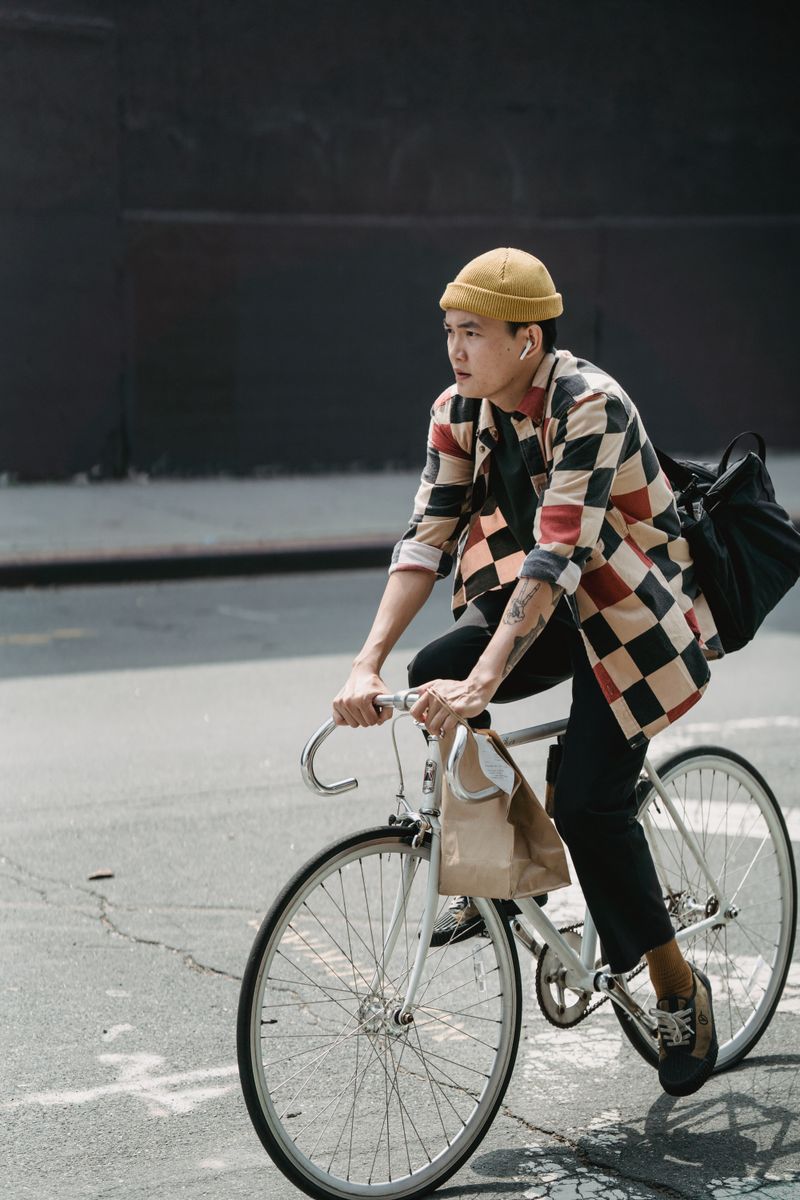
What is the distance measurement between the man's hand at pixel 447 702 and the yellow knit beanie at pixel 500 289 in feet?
2.50

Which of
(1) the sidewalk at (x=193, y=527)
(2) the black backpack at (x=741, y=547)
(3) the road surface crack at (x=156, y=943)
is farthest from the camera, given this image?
(1) the sidewalk at (x=193, y=527)

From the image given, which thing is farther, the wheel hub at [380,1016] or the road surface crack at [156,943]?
the road surface crack at [156,943]

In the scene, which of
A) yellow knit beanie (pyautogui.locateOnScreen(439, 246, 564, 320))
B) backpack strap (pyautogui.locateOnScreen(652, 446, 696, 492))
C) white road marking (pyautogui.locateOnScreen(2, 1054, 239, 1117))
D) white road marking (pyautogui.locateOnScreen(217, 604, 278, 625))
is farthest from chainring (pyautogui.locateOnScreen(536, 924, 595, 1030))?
white road marking (pyautogui.locateOnScreen(217, 604, 278, 625))

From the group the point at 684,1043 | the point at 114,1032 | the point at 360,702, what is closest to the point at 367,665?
the point at 360,702

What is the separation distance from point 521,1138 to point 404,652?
5.20m

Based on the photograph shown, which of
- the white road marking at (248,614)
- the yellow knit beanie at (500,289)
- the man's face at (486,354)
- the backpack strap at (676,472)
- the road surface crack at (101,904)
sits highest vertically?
the yellow knit beanie at (500,289)

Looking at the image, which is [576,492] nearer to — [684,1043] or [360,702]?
[360,702]

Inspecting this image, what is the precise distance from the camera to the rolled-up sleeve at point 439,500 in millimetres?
3764

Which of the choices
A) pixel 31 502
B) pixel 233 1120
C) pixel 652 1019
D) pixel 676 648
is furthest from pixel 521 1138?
pixel 31 502

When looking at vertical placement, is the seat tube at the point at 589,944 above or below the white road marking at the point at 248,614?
above

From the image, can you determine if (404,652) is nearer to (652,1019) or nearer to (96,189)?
(652,1019)

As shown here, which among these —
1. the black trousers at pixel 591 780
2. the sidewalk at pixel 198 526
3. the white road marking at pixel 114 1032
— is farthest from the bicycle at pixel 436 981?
the sidewalk at pixel 198 526

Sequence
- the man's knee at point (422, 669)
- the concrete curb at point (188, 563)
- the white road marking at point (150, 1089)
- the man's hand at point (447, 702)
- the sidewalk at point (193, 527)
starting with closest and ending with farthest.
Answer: the man's hand at point (447, 702) → the man's knee at point (422, 669) → the white road marking at point (150, 1089) → the concrete curb at point (188, 563) → the sidewalk at point (193, 527)

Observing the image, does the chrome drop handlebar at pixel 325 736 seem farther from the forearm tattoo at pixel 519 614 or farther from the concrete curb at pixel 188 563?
the concrete curb at pixel 188 563
